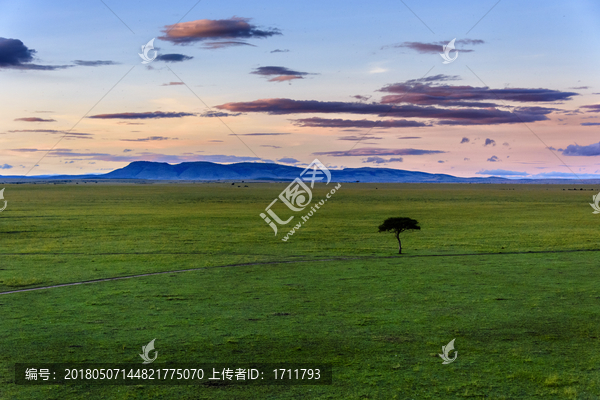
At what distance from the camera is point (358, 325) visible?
56.5ft

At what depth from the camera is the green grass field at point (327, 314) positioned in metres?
12.7

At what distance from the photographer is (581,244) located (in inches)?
1548

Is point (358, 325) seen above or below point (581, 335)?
above

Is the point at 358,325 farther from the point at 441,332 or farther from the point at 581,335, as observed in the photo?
the point at 581,335

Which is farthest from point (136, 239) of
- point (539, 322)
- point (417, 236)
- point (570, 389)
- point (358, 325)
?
point (570, 389)

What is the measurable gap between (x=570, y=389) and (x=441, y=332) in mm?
4809

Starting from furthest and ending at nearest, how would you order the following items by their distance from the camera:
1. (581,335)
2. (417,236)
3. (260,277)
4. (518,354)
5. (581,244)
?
1. (417,236)
2. (581,244)
3. (260,277)
4. (581,335)
5. (518,354)

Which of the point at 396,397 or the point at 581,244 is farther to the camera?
the point at 581,244

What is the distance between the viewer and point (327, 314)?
61.3ft

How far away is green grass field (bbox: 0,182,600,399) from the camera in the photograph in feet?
41.6

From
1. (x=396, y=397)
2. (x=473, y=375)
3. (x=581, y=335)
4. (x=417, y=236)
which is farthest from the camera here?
(x=417, y=236)

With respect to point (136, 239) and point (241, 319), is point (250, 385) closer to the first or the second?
point (241, 319)

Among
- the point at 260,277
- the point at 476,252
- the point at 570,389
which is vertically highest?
the point at 476,252

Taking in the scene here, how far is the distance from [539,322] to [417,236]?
28.4 meters
